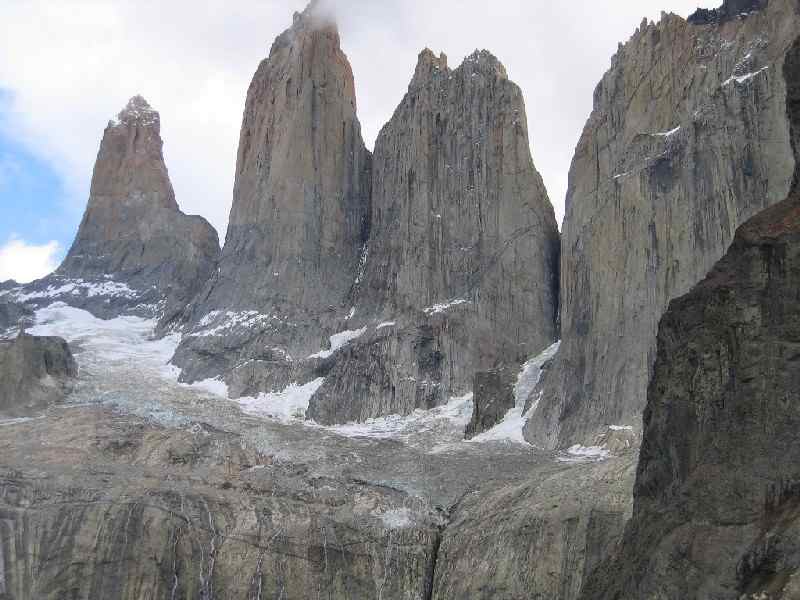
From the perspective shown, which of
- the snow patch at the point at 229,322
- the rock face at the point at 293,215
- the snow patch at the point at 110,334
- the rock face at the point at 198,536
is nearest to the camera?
the rock face at the point at 198,536

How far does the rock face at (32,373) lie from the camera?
2462 inches

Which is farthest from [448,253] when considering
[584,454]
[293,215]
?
[584,454]

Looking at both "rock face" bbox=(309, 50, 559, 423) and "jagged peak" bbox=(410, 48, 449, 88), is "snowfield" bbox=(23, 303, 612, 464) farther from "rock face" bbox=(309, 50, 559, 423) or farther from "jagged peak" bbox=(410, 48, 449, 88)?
"jagged peak" bbox=(410, 48, 449, 88)

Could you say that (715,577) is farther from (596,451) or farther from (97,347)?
(97,347)

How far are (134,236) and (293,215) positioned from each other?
81.5 feet

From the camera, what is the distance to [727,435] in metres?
21.2

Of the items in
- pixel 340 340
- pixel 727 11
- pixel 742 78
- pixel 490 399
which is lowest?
pixel 490 399

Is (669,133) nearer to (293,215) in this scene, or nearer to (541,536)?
(541,536)

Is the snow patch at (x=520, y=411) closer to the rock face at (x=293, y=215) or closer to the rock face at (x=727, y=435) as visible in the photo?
the rock face at (x=293, y=215)

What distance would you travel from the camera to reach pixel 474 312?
72.4 meters

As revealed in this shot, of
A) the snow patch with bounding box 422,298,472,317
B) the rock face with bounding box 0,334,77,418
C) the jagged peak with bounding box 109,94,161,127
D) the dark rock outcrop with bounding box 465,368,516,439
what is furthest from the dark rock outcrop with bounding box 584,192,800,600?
the jagged peak with bounding box 109,94,161,127

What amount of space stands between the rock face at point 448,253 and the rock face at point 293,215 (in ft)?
9.80

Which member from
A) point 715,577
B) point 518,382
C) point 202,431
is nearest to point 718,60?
point 518,382

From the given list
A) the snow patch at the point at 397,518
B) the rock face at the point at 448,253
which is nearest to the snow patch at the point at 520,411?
the rock face at the point at 448,253
